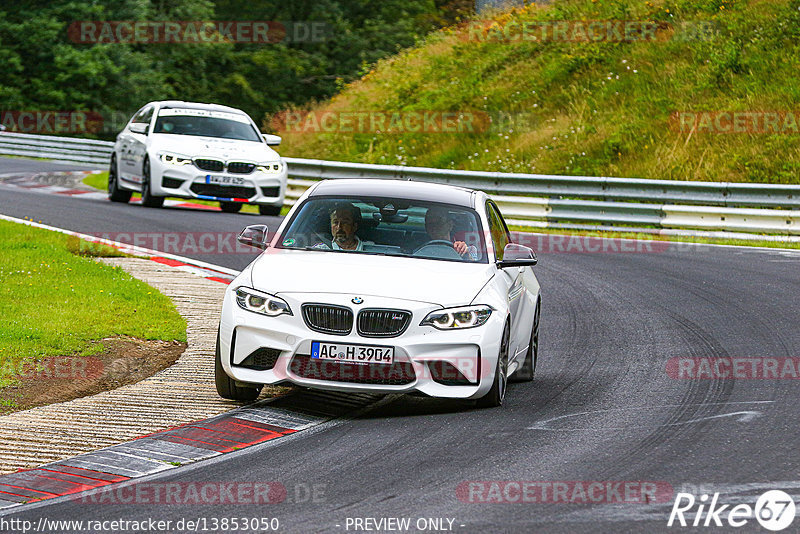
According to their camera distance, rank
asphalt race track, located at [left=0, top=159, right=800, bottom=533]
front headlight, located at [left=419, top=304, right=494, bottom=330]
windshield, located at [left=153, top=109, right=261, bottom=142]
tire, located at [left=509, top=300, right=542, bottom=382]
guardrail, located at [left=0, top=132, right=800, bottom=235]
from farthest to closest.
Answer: windshield, located at [left=153, top=109, right=261, bottom=142]
guardrail, located at [left=0, top=132, right=800, bottom=235]
tire, located at [left=509, top=300, right=542, bottom=382]
front headlight, located at [left=419, top=304, right=494, bottom=330]
asphalt race track, located at [left=0, top=159, right=800, bottom=533]

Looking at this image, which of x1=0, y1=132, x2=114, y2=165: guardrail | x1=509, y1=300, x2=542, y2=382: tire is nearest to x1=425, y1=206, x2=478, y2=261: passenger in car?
x1=509, y1=300, x2=542, y2=382: tire

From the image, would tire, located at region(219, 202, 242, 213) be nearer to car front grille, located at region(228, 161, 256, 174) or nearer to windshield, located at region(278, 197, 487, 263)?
car front grille, located at region(228, 161, 256, 174)

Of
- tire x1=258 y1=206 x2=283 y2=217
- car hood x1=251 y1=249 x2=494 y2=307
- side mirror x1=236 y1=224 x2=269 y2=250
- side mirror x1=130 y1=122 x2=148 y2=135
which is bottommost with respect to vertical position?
tire x1=258 y1=206 x2=283 y2=217

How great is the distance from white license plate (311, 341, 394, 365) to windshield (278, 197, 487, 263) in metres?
1.22

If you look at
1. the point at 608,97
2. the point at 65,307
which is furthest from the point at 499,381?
the point at 608,97

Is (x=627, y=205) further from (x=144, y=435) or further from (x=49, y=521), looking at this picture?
(x=49, y=521)

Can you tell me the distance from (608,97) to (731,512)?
2518 cm

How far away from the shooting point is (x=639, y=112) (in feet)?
95.3

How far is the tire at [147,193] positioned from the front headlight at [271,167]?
1.78 m

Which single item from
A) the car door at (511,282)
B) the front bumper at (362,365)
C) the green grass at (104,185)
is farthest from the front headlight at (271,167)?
the front bumper at (362,365)

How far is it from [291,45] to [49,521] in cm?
5922

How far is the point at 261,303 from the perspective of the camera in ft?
26.4

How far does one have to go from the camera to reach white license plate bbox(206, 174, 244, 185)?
20.6m

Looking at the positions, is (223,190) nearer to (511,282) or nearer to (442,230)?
(442,230)
